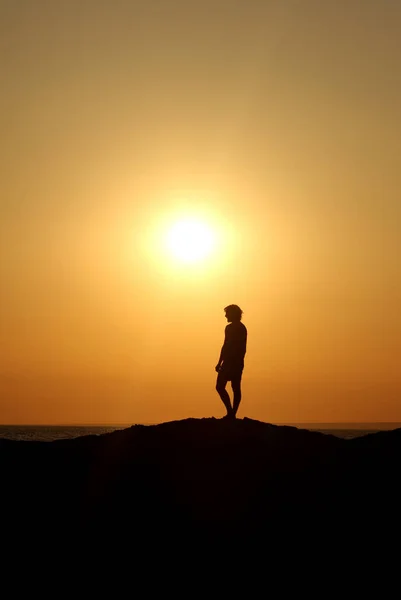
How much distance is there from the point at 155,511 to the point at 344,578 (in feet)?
12.1

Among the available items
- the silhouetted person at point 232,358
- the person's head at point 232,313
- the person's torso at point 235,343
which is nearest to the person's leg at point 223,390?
the silhouetted person at point 232,358

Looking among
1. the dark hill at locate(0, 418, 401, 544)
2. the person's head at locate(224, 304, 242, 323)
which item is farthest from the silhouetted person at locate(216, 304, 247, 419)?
the dark hill at locate(0, 418, 401, 544)

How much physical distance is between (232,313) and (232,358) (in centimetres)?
108

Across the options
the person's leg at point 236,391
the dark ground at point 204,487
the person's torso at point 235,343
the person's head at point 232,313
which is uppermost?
the person's head at point 232,313

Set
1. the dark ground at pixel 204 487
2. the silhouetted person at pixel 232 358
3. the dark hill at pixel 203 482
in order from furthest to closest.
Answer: the silhouetted person at pixel 232 358
the dark hill at pixel 203 482
the dark ground at pixel 204 487

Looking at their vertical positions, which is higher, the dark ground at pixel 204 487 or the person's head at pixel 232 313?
the person's head at pixel 232 313

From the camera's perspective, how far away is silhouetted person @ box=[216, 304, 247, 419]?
20.3 meters

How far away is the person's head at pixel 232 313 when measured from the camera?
67.2 ft

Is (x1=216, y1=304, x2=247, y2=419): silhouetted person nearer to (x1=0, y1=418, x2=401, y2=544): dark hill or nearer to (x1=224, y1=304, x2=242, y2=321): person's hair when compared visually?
(x1=224, y1=304, x2=242, y2=321): person's hair

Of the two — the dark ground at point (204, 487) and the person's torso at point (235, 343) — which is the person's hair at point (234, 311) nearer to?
the person's torso at point (235, 343)

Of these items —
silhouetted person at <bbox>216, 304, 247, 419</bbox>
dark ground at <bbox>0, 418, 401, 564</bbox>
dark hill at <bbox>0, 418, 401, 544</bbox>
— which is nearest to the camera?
dark ground at <bbox>0, 418, 401, 564</bbox>

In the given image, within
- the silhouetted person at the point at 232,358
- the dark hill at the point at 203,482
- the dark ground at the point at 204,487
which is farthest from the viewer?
the silhouetted person at the point at 232,358

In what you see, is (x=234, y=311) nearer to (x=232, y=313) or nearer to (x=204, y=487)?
(x=232, y=313)

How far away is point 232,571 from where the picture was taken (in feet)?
47.4
